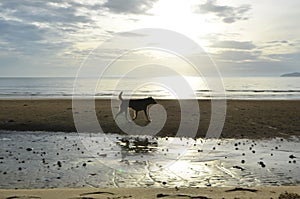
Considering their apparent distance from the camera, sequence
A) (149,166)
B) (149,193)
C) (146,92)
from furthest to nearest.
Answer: (146,92), (149,166), (149,193)

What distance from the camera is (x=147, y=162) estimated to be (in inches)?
510

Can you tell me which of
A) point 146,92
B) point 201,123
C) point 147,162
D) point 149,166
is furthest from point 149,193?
point 146,92

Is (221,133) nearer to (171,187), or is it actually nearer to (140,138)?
(140,138)

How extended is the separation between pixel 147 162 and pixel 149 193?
421cm

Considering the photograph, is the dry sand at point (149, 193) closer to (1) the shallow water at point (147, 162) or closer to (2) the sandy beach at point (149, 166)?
(2) the sandy beach at point (149, 166)

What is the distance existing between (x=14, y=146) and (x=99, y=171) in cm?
639

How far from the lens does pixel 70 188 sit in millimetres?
9531

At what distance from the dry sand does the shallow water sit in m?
0.96

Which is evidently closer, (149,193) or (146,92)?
(149,193)

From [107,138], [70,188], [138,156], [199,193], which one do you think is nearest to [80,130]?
[107,138]

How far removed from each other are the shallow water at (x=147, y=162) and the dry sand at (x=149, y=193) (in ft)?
Result: 3.15

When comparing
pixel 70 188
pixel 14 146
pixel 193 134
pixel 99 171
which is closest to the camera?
pixel 70 188

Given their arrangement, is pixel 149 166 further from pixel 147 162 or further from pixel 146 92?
pixel 146 92

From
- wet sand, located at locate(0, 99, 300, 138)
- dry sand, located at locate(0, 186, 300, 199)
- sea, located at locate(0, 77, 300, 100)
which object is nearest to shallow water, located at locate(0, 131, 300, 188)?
dry sand, located at locate(0, 186, 300, 199)
